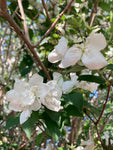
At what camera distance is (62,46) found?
807 millimetres

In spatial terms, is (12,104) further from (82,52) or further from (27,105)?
(82,52)

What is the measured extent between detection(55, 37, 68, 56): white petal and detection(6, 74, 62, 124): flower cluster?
0.48ft

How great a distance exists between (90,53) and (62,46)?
117mm

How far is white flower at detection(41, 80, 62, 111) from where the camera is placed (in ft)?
2.73

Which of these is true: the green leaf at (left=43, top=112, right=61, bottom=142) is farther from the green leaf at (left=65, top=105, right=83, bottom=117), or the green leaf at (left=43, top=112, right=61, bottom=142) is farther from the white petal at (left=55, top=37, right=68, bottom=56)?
the white petal at (left=55, top=37, right=68, bottom=56)

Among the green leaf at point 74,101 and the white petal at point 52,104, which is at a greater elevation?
the white petal at point 52,104

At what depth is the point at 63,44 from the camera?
80cm

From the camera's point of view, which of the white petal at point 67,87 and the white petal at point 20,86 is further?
the white petal at point 67,87

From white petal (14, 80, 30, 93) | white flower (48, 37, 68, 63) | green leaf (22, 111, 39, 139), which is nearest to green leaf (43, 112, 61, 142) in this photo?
green leaf (22, 111, 39, 139)

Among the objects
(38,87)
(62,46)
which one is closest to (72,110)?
(38,87)

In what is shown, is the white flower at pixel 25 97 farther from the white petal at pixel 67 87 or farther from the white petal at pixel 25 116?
the white petal at pixel 67 87

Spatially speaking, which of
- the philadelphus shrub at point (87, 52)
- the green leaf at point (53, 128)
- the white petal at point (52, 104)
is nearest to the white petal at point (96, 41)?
the philadelphus shrub at point (87, 52)

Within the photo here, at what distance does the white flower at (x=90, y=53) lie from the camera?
74cm

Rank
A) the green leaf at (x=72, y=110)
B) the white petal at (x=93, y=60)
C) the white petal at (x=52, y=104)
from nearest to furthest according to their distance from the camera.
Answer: the white petal at (x=93, y=60), the white petal at (x=52, y=104), the green leaf at (x=72, y=110)
